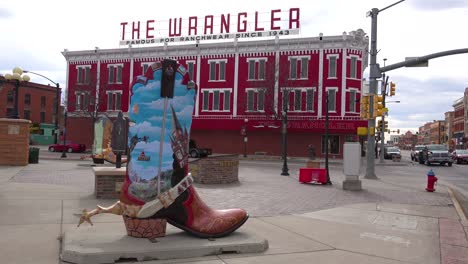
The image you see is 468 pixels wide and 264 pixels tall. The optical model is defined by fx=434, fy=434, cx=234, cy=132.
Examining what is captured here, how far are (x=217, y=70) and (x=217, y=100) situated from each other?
3.21m

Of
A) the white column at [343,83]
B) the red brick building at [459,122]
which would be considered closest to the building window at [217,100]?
the white column at [343,83]

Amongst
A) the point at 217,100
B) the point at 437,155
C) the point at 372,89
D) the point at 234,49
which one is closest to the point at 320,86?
the point at 234,49

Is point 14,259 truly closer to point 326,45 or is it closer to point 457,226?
point 457,226

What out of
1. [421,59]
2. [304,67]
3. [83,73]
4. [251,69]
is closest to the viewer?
[421,59]

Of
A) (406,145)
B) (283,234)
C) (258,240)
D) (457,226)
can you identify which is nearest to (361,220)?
(457,226)

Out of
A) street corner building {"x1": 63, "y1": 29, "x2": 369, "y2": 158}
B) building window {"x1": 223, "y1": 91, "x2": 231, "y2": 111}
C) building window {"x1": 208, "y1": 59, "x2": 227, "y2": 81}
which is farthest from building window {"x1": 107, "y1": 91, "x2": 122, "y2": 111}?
building window {"x1": 223, "y1": 91, "x2": 231, "y2": 111}

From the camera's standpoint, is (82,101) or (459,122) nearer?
(82,101)

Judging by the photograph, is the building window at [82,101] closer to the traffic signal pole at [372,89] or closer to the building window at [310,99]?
the building window at [310,99]

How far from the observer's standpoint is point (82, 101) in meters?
51.8

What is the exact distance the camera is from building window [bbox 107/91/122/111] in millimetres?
50594

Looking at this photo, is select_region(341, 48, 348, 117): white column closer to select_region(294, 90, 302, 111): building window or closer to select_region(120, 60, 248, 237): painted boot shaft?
select_region(294, 90, 302, 111): building window

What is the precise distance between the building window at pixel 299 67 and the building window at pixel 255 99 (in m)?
3.40

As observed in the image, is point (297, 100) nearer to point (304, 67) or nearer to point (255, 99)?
point (304, 67)

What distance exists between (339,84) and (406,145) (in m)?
150
